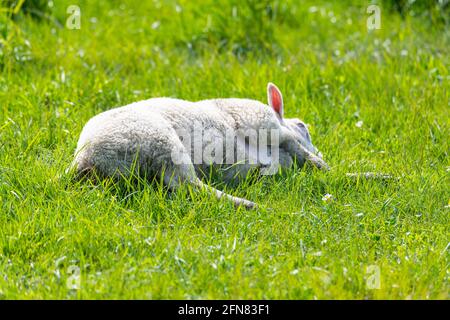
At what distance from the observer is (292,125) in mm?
5336

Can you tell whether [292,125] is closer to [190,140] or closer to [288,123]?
[288,123]

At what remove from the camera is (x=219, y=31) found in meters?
7.31

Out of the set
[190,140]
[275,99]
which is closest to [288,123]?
[275,99]

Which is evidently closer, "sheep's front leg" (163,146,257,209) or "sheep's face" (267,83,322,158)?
"sheep's front leg" (163,146,257,209)

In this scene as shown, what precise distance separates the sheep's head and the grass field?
0.45ft

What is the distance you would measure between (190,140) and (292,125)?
3.04 feet

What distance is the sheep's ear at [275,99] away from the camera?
530 cm

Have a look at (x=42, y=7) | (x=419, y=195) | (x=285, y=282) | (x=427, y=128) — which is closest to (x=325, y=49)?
(x=427, y=128)

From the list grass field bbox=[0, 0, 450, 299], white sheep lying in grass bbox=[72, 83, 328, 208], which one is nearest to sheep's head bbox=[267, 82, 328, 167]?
white sheep lying in grass bbox=[72, 83, 328, 208]

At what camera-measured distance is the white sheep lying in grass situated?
4.35 m

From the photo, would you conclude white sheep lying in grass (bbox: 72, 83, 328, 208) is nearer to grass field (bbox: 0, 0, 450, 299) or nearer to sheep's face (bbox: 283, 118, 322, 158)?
sheep's face (bbox: 283, 118, 322, 158)

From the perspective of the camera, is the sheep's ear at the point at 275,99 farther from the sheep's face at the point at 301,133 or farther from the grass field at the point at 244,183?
the grass field at the point at 244,183

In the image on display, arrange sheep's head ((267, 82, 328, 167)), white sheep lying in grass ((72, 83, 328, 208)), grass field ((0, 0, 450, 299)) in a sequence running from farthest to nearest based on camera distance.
Answer: sheep's head ((267, 82, 328, 167)) → white sheep lying in grass ((72, 83, 328, 208)) → grass field ((0, 0, 450, 299))

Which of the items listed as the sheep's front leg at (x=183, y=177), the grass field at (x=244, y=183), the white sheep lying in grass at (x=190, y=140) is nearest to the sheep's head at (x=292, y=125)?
the white sheep lying in grass at (x=190, y=140)
